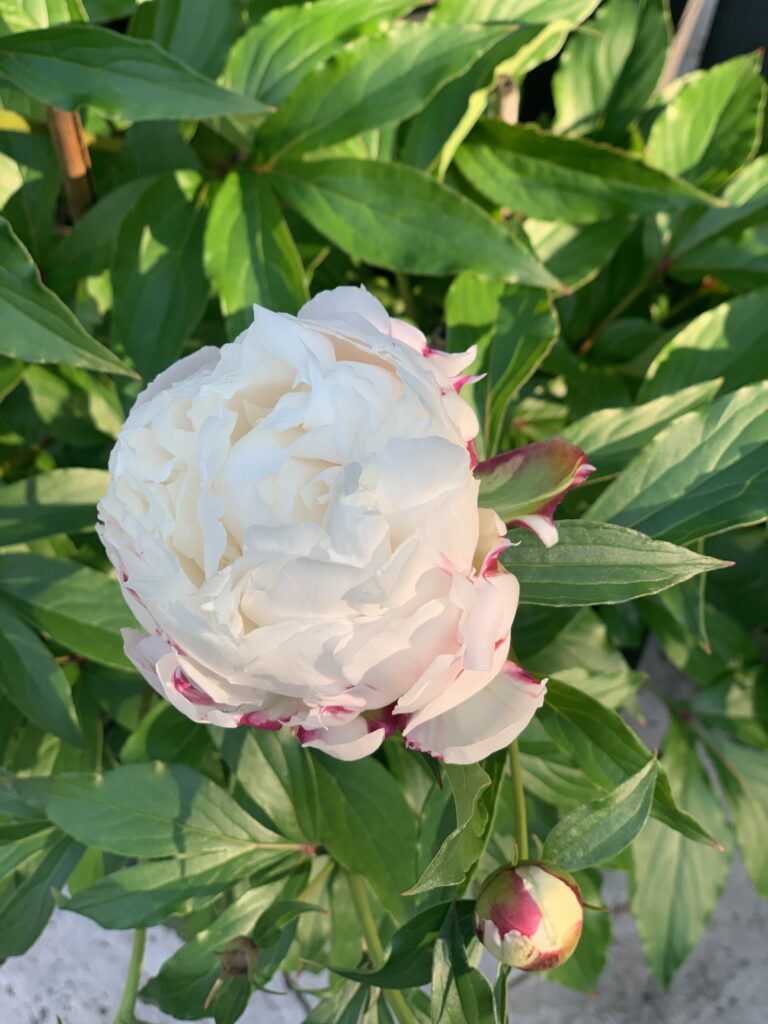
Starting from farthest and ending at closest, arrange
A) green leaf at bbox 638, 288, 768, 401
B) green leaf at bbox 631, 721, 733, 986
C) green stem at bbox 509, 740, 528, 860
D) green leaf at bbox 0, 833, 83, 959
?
green leaf at bbox 631, 721, 733, 986
green leaf at bbox 638, 288, 768, 401
green leaf at bbox 0, 833, 83, 959
green stem at bbox 509, 740, 528, 860

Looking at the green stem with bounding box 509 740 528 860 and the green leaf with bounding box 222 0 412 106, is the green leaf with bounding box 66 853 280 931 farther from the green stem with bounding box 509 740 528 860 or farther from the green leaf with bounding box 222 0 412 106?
the green leaf with bounding box 222 0 412 106

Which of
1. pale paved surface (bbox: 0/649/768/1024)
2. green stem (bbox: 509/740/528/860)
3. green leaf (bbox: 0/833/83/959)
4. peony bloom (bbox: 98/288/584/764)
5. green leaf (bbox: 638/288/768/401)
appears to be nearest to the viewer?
peony bloom (bbox: 98/288/584/764)

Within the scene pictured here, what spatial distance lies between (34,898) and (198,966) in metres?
0.10

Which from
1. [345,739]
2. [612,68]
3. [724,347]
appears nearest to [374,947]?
[345,739]

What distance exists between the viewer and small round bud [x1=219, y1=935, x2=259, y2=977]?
0.41 metres

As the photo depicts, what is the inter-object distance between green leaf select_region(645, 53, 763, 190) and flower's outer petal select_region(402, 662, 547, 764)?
530 millimetres

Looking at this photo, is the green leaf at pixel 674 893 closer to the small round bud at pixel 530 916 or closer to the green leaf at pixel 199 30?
the small round bud at pixel 530 916

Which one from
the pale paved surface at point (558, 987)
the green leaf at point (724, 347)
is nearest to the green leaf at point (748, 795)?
the pale paved surface at point (558, 987)

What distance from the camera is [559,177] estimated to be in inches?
23.5

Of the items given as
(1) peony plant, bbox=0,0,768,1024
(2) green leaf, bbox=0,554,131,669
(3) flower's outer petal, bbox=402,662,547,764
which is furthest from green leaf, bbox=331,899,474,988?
(2) green leaf, bbox=0,554,131,669

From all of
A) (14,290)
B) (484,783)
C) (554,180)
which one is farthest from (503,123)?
(484,783)

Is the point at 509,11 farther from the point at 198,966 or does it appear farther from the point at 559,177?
the point at 198,966

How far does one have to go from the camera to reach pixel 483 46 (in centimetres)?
49

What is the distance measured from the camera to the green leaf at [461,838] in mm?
304
